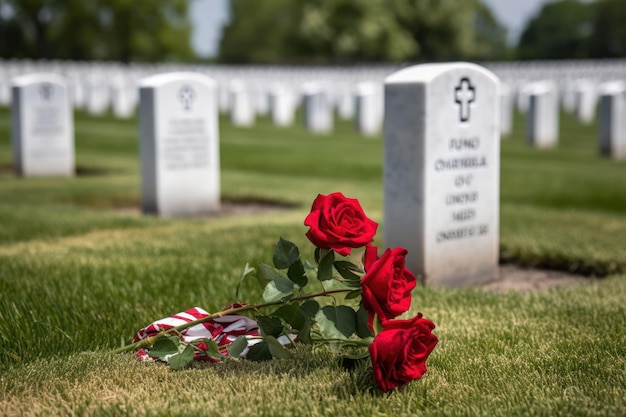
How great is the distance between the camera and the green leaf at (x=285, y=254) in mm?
2963

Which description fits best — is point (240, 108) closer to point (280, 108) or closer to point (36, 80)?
point (280, 108)

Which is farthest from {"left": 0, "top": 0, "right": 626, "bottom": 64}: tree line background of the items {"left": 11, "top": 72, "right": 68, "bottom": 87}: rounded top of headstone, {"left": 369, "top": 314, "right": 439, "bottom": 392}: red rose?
{"left": 369, "top": 314, "right": 439, "bottom": 392}: red rose

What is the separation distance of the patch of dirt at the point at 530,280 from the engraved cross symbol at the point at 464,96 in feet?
3.53

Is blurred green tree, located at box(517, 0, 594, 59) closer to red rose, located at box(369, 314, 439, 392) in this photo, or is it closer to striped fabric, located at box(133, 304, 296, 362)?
striped fabric, located at box(133, 304, 296, 362)

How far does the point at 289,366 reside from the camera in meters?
3.03

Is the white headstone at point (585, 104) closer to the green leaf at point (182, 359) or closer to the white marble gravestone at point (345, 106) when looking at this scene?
the white marble gravestone at point (345, 106)

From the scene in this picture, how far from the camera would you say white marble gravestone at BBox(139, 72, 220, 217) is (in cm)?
770

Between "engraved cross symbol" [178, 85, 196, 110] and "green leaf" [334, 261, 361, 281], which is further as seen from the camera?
"engraved cross symbol" [178, 85, 196, 110]

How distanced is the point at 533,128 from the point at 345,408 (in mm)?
15187

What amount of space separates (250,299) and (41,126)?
7.86 m

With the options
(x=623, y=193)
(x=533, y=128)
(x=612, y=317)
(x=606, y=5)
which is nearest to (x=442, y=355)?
(x=612, y=317)

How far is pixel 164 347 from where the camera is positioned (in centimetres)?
298

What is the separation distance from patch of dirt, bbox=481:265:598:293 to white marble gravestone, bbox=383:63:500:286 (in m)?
0.19

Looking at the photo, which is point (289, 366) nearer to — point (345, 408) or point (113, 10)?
point (345, 408)
